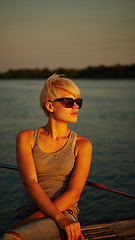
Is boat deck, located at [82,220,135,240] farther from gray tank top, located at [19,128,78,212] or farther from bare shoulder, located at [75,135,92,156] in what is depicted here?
bare shoulder, located at [75,135,92,156]

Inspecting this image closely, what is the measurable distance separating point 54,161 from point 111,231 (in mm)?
1582

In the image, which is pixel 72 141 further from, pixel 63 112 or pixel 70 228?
pixel 70 228

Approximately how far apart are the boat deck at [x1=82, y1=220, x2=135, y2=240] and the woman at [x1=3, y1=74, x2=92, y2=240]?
3.29 feet

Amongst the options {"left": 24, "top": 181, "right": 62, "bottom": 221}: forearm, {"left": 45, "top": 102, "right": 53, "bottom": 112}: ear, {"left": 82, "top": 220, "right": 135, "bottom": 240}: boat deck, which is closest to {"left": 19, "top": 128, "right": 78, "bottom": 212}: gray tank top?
{"left": 24, "top": 181, "right": 62, "bottom": 221}: forearm

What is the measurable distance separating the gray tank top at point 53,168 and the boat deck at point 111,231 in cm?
112

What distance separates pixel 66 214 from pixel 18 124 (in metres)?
21.5

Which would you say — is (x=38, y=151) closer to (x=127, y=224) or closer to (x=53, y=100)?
(x=53, y=100)

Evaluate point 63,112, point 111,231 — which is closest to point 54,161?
point 63,112

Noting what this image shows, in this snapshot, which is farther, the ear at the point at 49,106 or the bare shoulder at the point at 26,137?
the ear at the point at 49,106

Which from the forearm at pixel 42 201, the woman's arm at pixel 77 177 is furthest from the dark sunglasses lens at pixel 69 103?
the forearm at pixel 42 201

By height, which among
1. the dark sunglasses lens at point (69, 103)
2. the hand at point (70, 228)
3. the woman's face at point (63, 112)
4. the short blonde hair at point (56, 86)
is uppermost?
the short blonde hair at point (56, 86)

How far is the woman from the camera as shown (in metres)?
2.32

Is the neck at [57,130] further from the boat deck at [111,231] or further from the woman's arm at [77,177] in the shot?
the boat deck at [111,231]

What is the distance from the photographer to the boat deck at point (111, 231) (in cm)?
330
